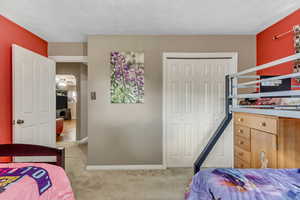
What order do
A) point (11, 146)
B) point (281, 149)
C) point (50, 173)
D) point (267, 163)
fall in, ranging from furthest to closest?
1. point (267, 163)
2. point (281, 149)
3. point (11, 146)
4. point (50, 173)

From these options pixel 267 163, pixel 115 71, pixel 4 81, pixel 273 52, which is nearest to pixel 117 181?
pixel 115 71

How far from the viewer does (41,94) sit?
296cm

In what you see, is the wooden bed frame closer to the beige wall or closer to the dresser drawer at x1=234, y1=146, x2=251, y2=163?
the dresser drawer at x1=234, y1=146, x2=251, y2=163

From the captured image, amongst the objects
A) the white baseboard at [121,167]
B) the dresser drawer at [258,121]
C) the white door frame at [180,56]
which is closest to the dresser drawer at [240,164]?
the dresser drawer at [258,121]

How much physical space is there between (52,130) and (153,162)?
76.2 inches

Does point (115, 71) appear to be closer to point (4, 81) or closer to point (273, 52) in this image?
point (4, 81)

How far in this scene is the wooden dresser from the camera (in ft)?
5.52

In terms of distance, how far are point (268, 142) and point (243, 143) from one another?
378 millimetres

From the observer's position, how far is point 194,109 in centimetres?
324

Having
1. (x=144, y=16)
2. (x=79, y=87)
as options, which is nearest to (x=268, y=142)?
(x=144, y=16)

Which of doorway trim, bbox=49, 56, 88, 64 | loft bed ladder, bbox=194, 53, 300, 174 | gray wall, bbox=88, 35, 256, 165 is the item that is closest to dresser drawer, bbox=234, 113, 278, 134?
loft bed ladder, bbox=194, 53, 300, 174

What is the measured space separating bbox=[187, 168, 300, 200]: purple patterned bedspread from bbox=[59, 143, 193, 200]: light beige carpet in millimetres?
1148

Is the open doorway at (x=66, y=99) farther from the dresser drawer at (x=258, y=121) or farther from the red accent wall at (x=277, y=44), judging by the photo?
the dresser drawer at (x=258, y=121)

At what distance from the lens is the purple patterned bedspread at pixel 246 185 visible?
101cm
